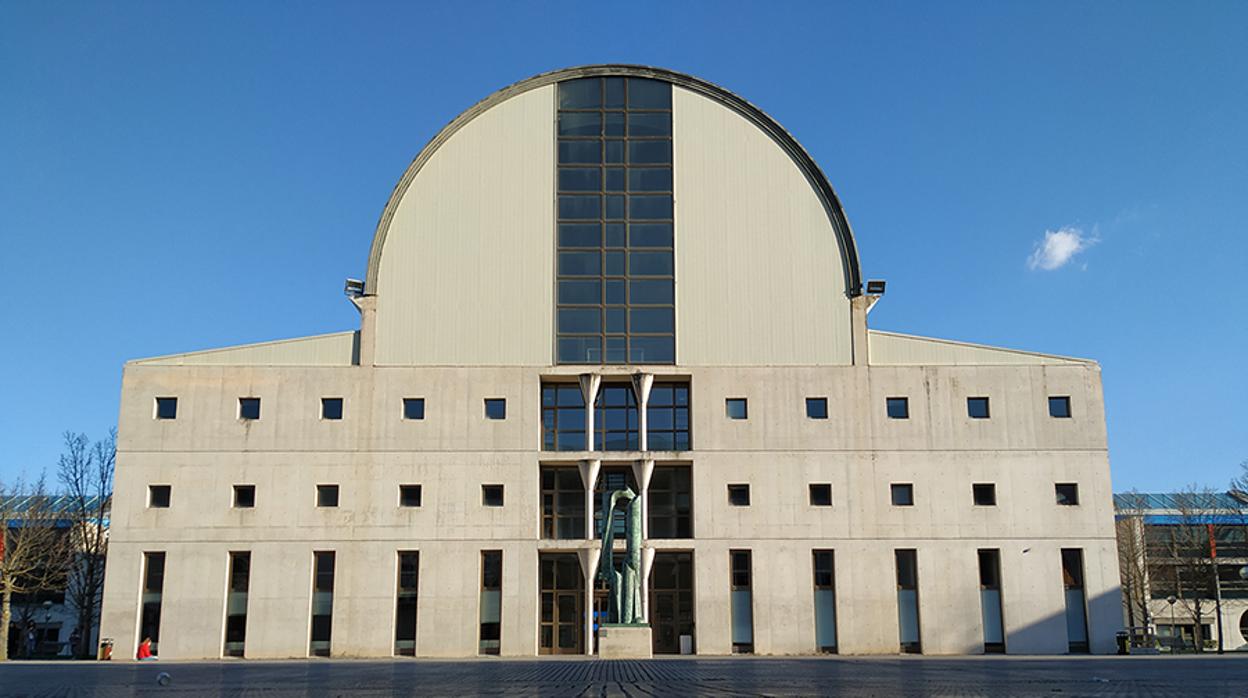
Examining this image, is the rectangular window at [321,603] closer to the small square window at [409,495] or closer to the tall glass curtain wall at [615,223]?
the small square window at [409,495]

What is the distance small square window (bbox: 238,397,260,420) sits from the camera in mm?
45188

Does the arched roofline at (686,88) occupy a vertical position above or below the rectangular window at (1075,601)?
above

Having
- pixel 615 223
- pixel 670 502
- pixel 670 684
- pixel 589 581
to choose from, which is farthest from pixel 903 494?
pixel 670 684

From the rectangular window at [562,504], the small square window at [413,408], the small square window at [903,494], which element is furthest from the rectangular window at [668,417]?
the small square window at [413,408]

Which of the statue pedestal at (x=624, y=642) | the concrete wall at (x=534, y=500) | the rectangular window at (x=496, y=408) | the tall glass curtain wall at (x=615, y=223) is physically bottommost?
the statue pedestal at (x=624, y=642)

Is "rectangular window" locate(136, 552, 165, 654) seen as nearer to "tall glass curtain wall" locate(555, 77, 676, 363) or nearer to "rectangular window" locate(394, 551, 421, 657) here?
"rectangular window" locate(394, 551, 421, 657)

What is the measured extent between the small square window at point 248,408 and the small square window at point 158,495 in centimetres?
418

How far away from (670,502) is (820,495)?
643 centimetres

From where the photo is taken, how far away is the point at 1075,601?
43.9m

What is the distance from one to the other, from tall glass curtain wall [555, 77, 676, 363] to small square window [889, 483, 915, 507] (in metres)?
11.0

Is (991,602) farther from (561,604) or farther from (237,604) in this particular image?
(237,604)

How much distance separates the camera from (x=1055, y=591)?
43.6 metres

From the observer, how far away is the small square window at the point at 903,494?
44375 millimetres

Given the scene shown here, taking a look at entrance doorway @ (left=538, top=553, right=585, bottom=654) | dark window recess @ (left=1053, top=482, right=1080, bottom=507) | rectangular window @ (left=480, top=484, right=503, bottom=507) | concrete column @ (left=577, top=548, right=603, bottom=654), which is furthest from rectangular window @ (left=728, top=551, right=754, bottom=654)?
dark window recess @ (left=1053, top=482, right=1080, bottom=507)
